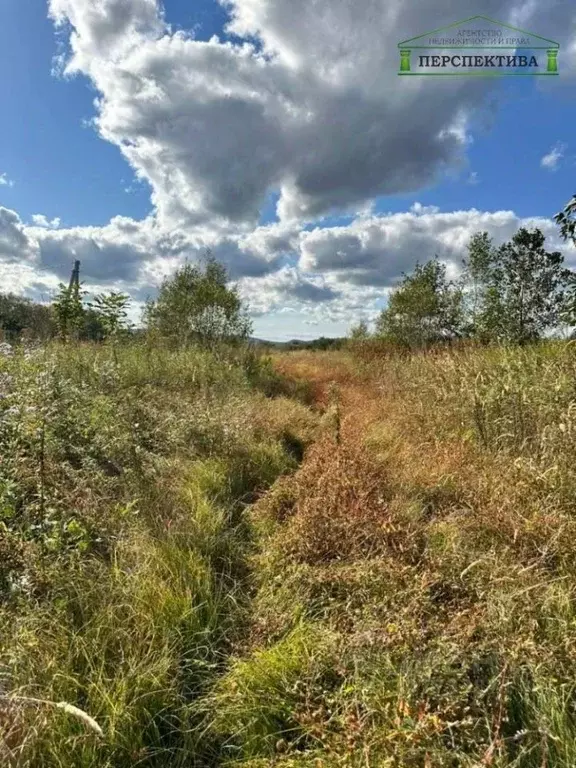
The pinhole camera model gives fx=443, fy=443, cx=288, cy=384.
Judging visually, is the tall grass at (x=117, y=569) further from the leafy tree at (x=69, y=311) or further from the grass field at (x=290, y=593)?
the leafy tree at (x=69, y=311)

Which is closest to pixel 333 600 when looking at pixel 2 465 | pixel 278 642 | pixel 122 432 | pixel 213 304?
pixel 278 642

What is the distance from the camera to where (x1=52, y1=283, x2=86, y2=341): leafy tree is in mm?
9367

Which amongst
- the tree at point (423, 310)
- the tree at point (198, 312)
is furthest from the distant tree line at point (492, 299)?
the tree at point (198, 312)

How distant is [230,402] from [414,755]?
5.73 meters

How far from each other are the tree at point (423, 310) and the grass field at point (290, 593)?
11.9m

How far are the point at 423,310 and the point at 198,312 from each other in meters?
8.46

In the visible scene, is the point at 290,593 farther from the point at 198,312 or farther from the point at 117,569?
the point at 198,312

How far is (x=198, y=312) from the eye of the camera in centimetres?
1500

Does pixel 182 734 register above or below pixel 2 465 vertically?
below

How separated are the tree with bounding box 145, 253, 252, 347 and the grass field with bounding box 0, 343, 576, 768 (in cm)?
966

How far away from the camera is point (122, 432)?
4625 mm

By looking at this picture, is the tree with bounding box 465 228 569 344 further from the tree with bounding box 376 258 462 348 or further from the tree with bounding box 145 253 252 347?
the tree with bounding box 145 253 252 347

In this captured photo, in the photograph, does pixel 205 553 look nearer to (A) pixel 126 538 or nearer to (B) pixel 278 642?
(A) pixel 126 538

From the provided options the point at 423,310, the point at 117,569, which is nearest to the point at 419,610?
the point at 117,569
